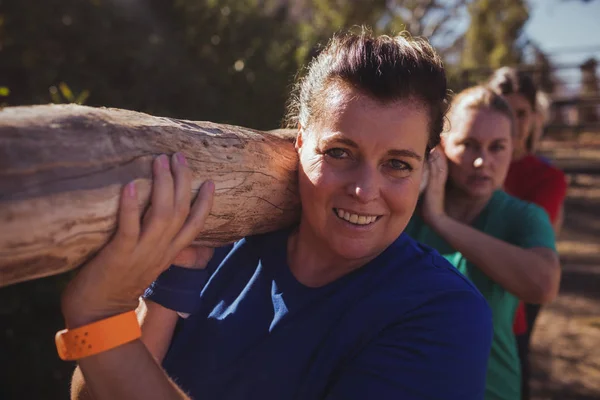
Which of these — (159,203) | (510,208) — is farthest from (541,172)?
(159,203)

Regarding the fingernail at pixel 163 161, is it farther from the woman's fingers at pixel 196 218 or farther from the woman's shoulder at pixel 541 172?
the woman's shoulder at pixel 541 172

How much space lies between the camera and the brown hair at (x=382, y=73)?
1.43 m

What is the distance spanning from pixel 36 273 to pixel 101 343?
0.18 metres

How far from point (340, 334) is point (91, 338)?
0.56 m

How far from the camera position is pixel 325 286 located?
1505 mm

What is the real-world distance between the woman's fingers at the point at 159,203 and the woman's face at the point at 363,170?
1.51 ft

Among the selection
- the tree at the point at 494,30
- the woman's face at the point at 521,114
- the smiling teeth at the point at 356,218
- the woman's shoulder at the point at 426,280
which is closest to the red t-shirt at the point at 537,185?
the woman's face at the point at 521,114

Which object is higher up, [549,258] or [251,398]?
Answer: [549,258]

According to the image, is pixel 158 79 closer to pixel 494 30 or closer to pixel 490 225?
pixel 490 225

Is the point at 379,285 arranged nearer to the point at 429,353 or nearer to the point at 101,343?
the point at 429,353

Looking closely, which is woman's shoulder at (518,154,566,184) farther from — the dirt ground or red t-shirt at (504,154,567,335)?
the dirt ground

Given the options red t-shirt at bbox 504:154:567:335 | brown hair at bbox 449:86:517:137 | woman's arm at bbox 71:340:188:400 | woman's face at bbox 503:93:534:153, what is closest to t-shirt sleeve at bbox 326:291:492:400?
woman's arm at bbox 71:340:188:400

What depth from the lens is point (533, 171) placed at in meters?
3.28

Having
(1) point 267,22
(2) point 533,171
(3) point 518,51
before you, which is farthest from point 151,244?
(3) point 518,51
